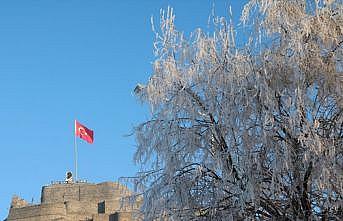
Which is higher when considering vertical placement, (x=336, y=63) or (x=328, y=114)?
(x=336, y=63)

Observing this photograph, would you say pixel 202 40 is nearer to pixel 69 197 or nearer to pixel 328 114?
pixel 328 114

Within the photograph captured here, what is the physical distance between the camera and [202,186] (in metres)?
12.2

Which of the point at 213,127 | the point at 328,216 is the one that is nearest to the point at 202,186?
the point at 213,127

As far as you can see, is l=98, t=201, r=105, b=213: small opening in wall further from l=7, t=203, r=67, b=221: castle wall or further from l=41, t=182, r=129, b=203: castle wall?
l=7, t=203, r=67, b=221: castle wall

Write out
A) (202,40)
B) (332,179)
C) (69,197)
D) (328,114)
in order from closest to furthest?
(332,179) → (328,114) → (202,40) → (69,197)

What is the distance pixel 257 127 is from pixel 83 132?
136 ft

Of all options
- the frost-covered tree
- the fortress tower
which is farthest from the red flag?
the frost-covered tree

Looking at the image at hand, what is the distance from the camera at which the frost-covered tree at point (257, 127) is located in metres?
11.4

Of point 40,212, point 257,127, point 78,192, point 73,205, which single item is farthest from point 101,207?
point 257,127

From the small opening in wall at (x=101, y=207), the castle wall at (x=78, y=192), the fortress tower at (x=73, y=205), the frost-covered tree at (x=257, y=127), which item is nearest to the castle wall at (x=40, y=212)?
the fortress tower at (x=73, y=205)

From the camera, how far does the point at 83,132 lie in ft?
172

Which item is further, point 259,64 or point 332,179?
point 259,64

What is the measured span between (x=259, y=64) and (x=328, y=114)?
4.86 ft

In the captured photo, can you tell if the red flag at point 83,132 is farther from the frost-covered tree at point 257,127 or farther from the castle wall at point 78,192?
the frost-covered tree at point 257,127
